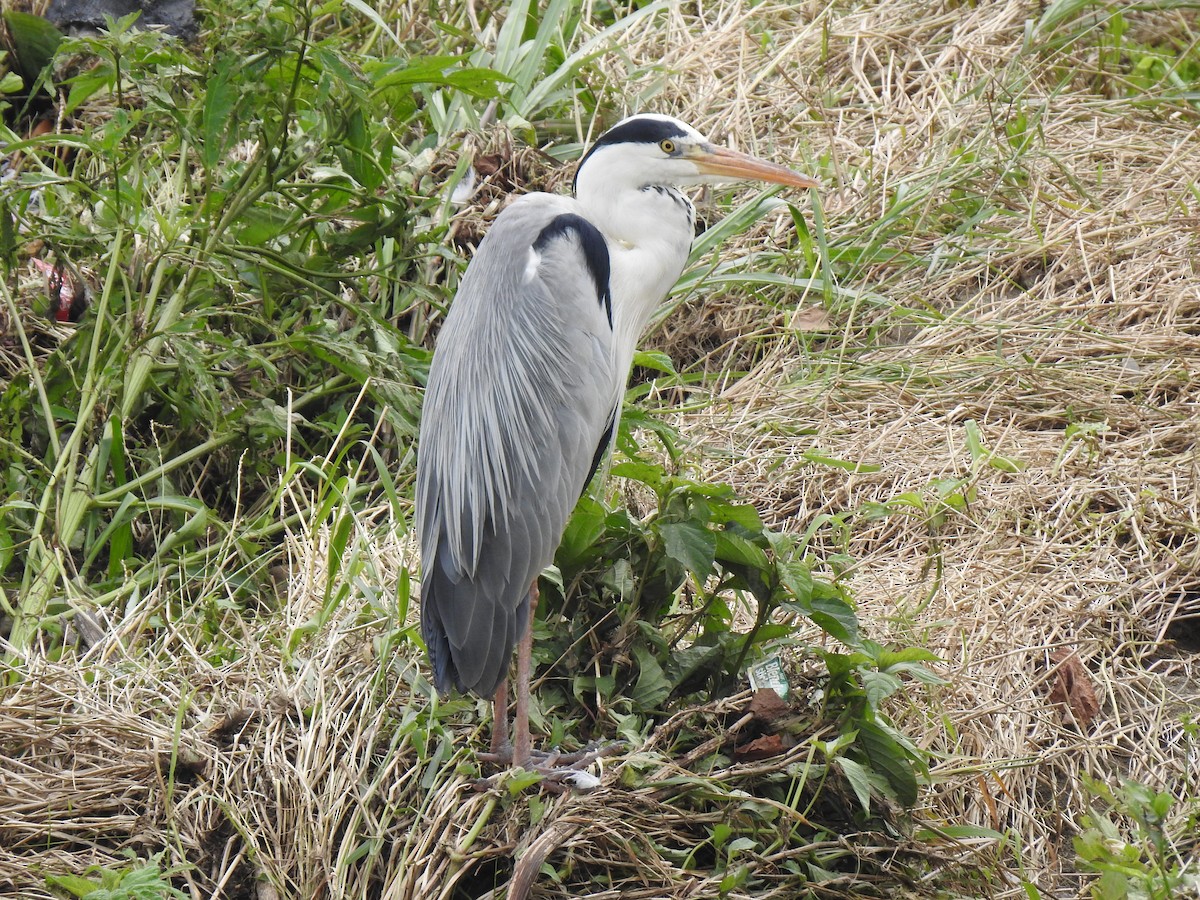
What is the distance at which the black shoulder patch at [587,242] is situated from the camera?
278 centimetres

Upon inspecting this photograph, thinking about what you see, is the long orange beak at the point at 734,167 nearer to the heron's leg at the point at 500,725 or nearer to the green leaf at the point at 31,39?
the heron's leg at the point at 500,725

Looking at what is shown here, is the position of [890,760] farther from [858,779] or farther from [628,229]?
[628,229]

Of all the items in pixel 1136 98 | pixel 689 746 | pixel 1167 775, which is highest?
pixel 1136 98

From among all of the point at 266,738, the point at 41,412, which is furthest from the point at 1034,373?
the point at 41,412

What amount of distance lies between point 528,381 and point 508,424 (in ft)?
0.32

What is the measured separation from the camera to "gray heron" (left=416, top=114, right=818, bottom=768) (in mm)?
2562

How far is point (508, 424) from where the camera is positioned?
106 inches

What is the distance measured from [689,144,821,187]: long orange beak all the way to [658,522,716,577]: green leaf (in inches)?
36.3

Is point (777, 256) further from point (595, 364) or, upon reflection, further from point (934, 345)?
point (595, 364)

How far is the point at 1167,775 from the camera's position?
8.99ft

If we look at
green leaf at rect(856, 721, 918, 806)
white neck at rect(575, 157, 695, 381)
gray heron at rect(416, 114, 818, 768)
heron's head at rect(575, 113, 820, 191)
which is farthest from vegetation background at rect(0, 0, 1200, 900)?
heron's head at rect(575, 113, 820, 191)

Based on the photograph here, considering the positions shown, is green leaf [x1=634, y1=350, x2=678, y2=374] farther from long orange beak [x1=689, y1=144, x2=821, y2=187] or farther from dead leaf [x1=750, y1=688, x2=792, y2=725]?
dead leaf [x1=750, y1=688, x2=792, y2=725]

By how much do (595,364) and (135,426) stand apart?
1383 millimetres

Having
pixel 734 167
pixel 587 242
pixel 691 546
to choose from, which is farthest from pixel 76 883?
pixel 734 167
